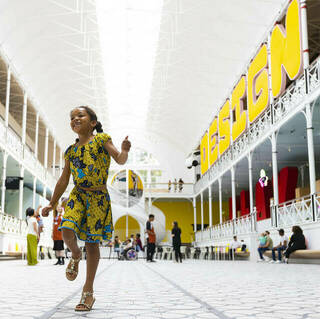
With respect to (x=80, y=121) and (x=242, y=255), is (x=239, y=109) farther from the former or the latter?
(x=80, y=121)

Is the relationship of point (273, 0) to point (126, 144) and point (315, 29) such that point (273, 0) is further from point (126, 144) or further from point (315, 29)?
point (126, 144)

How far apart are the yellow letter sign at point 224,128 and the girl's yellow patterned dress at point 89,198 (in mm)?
22314

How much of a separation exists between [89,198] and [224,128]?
23.6 metres

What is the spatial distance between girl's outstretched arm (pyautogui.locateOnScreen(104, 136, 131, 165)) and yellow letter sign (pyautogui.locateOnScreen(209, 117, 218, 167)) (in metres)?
25.5

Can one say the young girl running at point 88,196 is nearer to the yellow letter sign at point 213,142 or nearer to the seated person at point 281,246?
the seated person at point 281,246

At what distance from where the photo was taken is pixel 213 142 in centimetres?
3036

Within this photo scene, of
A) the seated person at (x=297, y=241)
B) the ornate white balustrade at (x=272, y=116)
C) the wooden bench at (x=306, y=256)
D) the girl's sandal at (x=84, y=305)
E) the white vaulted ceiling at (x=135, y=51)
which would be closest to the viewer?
the girl's sandal at (x=84, y=305)

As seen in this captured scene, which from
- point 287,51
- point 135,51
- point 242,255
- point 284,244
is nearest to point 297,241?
point 284,244

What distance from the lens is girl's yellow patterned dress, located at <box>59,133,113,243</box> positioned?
3.53m

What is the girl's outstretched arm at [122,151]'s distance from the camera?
3463 millimetres

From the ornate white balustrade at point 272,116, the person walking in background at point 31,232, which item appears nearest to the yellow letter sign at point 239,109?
the ornate white balustrade at point 272,116

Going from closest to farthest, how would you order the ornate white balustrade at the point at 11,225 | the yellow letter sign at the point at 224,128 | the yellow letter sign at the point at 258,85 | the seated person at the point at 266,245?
the seated person at the point at 266,245 < the yellow letter sign at the point at 258,85 < the ornate white balustrade at the point at 11,225 < the yellow letter sign at the point at 224,128

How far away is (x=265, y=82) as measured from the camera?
61.8ft

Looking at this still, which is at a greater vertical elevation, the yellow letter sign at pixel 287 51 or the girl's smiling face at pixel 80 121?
the yellow letter sign at pixel 287 51
